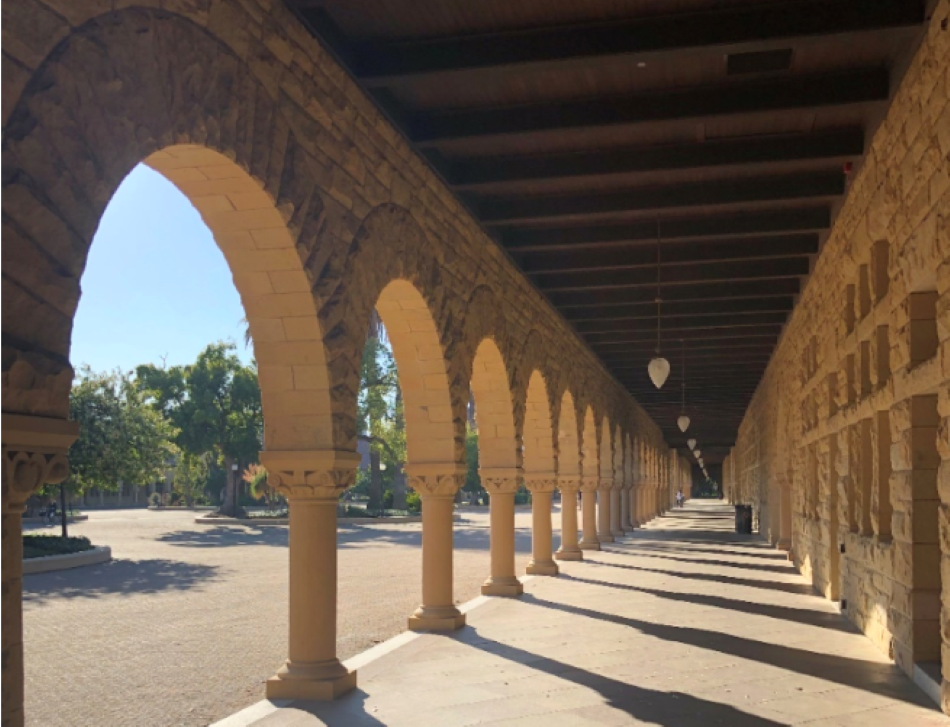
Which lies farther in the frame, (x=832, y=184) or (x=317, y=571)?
(x=832, y=184)

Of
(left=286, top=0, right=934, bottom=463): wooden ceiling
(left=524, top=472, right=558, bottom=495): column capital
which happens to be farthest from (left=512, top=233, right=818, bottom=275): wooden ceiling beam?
(left=524, top=472, right=558, bottom=495): column capital

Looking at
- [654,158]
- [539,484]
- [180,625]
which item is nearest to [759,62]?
[654,158]

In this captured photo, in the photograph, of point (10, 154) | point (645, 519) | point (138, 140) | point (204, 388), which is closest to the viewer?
point (10, 154)

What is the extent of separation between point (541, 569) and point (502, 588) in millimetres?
3081

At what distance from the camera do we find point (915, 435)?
7102mm

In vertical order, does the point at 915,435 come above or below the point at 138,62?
below

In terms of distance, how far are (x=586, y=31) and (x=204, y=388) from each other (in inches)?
1339

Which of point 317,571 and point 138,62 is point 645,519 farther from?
point 138,62

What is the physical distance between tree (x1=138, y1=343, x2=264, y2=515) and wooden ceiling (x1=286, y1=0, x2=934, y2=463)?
2582cm

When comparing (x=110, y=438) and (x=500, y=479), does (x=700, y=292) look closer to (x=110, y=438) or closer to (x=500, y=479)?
(x=500, y=479)

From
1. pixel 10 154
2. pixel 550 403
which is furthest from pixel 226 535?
pixel 10 154

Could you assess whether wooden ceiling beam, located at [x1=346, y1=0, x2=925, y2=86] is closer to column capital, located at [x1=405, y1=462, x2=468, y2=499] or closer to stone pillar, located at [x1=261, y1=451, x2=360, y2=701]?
stone pillar, located at [x1=261, y1=451, x2=360, y2=701]

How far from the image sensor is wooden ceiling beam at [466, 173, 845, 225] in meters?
10.2

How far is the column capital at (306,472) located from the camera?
7093 millimetres
